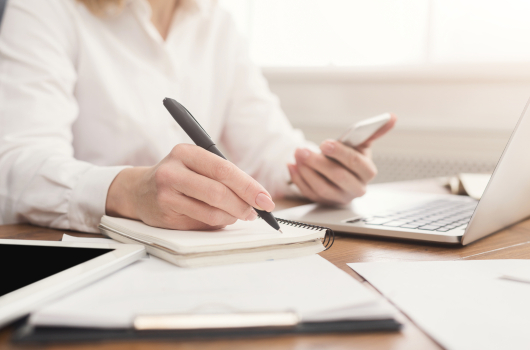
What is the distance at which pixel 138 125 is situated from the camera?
88cm

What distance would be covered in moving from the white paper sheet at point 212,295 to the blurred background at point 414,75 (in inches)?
53.5

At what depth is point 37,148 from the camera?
620 millimetres

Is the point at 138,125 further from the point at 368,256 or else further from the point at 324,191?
the point at 368,256

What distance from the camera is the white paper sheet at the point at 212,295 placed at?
237 millimetres

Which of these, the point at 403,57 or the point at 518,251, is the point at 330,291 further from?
the point at 403,57

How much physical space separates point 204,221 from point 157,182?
2.4 inches

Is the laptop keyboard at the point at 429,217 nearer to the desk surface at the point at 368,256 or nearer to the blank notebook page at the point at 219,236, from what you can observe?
the desk surface at the point at 368,256

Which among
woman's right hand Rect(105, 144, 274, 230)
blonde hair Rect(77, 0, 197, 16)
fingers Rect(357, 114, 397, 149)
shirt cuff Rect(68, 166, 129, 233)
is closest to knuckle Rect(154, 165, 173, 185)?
woman's right hand Rect(105, 144, 274, 230)

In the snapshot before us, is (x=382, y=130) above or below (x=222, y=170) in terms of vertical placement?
above

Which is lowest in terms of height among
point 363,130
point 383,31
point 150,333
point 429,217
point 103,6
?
point 150,333

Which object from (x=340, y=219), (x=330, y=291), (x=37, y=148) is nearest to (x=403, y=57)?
(x=340, y=219)

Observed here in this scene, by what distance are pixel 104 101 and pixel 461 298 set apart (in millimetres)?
780

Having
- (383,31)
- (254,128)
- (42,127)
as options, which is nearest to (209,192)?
(42,127)

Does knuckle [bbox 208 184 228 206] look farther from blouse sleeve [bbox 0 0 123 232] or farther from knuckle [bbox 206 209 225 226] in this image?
blouse sleeve [bbox 0 0 123 232]
